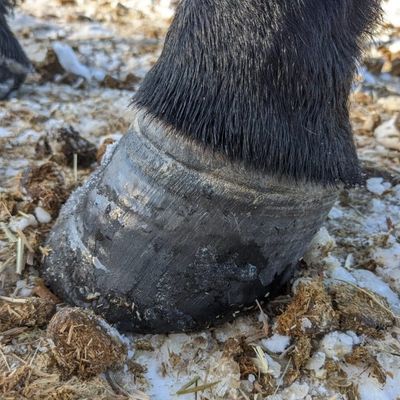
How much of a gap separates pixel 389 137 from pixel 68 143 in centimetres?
118

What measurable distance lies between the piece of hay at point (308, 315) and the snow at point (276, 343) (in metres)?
0.01

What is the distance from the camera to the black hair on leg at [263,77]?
3.37 feet

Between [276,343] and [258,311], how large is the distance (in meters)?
0.11

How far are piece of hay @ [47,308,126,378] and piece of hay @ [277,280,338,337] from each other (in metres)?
0.36

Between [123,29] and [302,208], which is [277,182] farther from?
[123,29]

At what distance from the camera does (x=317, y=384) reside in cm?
122

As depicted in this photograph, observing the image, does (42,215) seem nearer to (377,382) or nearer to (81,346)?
(81,346)

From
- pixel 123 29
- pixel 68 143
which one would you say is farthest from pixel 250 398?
pixel 123 29

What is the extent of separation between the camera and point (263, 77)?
41.1 inches

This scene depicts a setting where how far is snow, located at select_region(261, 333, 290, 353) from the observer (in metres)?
1.26

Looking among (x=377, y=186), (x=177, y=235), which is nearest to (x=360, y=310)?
(x=177, y=235)

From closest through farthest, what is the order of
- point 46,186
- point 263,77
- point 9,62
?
point 263,77 < point 46,186 < point 9,62

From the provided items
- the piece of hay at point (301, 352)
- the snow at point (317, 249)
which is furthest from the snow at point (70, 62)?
the piece of hay at point (301, 352)

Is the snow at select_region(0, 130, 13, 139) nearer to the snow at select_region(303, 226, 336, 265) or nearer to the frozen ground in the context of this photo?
the frozen ground
